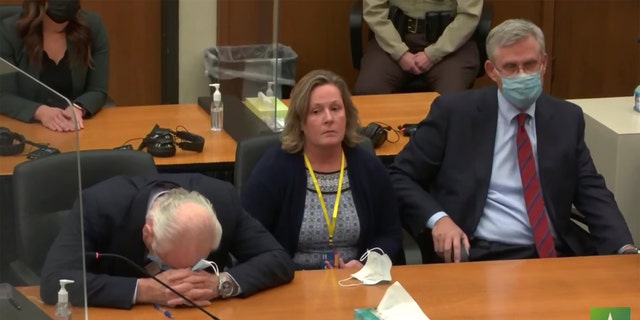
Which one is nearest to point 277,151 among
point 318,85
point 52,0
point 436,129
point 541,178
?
point 318,85

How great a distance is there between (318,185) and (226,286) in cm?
77

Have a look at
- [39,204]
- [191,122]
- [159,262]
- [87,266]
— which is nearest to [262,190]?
[159,262]

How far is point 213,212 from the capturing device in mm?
2955

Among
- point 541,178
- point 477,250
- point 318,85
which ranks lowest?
point 477,250

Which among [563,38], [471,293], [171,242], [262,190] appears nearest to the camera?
[171,242]

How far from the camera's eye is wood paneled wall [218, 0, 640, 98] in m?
6.47

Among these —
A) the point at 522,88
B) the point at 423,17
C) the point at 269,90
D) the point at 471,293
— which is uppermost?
the point at 423,17

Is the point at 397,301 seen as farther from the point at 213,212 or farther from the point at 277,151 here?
the point at 277,151

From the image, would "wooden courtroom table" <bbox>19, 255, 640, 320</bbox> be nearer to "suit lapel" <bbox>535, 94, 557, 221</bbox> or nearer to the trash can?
"suit lapel" <bbox>535, 94, 557, 221</bbox>

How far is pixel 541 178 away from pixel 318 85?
31.1 inches

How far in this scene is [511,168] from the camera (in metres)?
3.85

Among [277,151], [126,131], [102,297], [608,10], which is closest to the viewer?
[102,297]

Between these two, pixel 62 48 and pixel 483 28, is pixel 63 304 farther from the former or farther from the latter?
pixel 483 28

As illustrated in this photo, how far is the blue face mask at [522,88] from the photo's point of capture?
12.3ft
